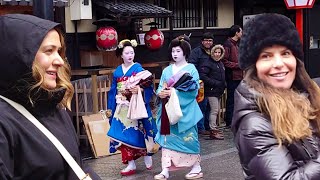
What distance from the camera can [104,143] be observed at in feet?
27.9

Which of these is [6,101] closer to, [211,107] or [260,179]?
[260,179]

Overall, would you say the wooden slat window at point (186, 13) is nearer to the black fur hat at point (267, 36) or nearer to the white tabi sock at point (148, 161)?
the white tabi sock at point (148, 161)

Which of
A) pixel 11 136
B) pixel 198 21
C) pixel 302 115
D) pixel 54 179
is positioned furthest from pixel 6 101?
pixel 198 21

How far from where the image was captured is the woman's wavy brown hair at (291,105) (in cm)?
231

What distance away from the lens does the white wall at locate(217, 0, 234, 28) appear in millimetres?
12258

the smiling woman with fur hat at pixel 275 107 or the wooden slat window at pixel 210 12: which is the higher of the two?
the wooden slat window at pixel 210 12

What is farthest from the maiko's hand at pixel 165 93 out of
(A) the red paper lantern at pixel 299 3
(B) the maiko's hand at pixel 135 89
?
(A) the red paper lantern at pixel 299 3

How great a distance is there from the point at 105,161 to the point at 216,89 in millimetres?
2550

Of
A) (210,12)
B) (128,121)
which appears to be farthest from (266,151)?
(210,12)

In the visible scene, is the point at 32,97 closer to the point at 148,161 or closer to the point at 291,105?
the point at 291,105

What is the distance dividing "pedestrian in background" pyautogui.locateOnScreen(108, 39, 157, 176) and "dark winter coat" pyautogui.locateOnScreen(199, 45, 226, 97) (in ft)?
7.19

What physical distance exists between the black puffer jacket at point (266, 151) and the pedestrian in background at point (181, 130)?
14.9 feet

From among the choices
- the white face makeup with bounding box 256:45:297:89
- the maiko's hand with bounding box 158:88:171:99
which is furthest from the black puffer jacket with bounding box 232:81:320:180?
the maiko's hand with bounding box 158:88:171:99

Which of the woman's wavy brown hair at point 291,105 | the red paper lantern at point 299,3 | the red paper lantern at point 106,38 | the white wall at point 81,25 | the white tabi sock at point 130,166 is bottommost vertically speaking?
the white tabi sock at point 130,166
